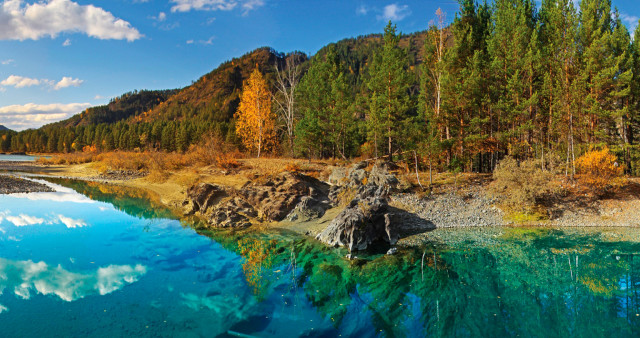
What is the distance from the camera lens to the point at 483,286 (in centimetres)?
1166

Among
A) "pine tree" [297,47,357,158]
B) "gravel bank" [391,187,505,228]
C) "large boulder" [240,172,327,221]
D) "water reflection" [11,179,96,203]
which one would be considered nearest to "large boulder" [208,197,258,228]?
"large boulder" [240,172,327,221]

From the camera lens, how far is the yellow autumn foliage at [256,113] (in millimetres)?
41188

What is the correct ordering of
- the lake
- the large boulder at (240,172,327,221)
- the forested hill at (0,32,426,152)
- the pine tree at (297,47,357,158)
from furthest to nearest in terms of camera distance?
1. the forested hill at (0,32,426,152)
2. the pine tree at (297,47,357,158)
3. the large boulder at (240,172,327,221)
4. the lake

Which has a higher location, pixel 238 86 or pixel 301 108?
pixel 238 86

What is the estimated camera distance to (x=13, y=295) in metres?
10.5

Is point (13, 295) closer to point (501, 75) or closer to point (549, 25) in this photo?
point (501, 75)

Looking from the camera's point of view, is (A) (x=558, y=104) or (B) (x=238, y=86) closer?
(A) (x=558, y=104)

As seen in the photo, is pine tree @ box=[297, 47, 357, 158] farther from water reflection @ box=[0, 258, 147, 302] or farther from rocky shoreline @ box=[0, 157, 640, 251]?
water reflection @ box=[0, 258, 147, 302]

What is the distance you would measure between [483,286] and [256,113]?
34.9 metres

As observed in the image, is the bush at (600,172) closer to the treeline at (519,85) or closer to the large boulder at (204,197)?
the treeline at (519,85)

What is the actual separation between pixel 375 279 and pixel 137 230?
49.3 ft

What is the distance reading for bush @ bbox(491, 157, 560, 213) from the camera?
20.5 metres

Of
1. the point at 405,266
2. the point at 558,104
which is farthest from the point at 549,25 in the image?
the point at 405,266

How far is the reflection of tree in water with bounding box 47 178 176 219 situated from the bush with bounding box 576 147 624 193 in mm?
29288
